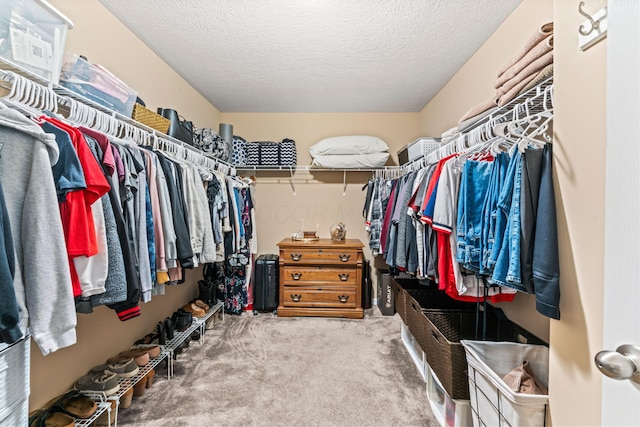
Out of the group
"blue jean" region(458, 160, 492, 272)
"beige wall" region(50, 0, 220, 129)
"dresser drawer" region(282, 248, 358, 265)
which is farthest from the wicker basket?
"blue jean" region(458, 160, 492, 272)

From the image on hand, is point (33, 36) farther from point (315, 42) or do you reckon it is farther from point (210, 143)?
point (315, 42)

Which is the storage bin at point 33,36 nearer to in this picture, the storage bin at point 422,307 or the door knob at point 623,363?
the door knob at point 623,363

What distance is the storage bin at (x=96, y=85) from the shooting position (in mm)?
1316

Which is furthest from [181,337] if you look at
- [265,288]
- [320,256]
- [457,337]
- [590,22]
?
[590,22]

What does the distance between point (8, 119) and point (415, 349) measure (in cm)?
256

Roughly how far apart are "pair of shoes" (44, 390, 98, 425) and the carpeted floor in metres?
0.22

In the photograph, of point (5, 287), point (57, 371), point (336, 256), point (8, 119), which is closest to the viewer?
point (5, 287)

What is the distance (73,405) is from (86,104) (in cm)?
155

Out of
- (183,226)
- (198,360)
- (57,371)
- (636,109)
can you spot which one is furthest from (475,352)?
(57,371)

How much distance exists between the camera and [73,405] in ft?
4.59

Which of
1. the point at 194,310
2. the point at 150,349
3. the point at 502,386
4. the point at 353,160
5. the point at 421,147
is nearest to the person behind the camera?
the point at 502,386

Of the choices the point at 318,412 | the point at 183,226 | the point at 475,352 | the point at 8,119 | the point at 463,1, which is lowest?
the point at 318,412

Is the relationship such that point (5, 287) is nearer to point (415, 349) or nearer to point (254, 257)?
point (415, 349)

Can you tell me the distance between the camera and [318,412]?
1.58m
